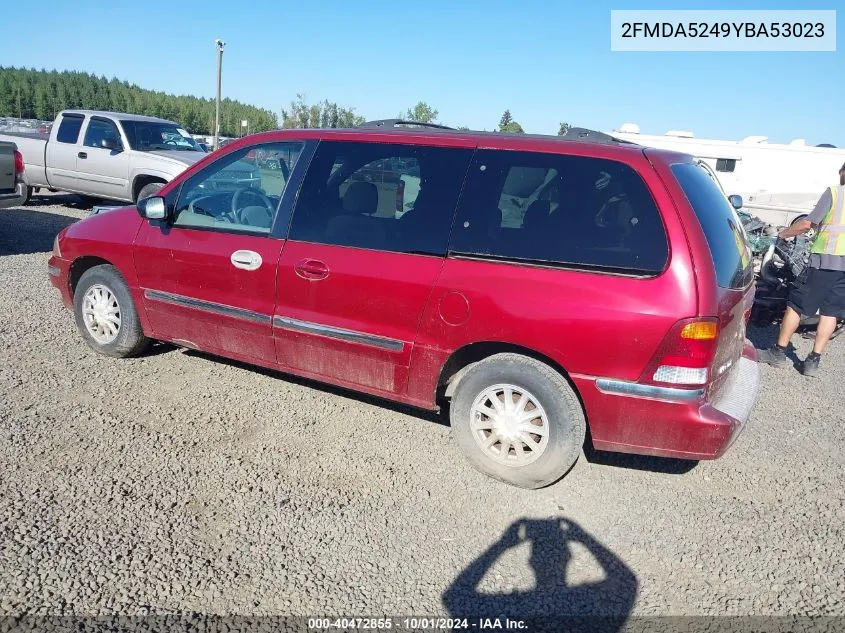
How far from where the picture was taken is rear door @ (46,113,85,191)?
12.1 metres

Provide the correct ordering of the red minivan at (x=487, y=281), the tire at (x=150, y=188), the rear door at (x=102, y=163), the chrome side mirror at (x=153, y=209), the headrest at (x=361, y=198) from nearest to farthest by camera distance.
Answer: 1. the red minivan at (x=487, y=281)
2. the headrest at (x=361, y=198)
3. the chrome side mirror at (x=153, y=209)
4. the tire at (x=150, y=188)
5. the rear door at (x=102, y=163)

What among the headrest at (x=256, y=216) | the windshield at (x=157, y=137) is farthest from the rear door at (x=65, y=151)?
the headrest at (x=256, y=216)

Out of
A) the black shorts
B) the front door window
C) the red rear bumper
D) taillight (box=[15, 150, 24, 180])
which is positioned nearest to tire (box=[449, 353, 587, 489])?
the red rear bumper

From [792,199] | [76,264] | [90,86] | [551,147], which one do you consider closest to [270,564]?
[551,147]

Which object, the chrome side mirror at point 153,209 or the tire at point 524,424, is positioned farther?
the chrome side mirror at point 153,209

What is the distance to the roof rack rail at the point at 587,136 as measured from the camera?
3723 mm

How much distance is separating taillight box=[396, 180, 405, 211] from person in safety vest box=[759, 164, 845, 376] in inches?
159

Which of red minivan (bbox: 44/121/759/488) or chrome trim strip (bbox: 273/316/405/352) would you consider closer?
Answer: red minivan (bbox: 44/121/759/488)

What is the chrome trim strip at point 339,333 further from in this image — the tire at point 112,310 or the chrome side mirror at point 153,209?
the tire at point 112,310

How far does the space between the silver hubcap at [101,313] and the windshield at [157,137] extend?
7419mm

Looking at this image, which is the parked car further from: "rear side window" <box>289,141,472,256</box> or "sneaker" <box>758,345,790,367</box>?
"sneaker" <box>758,345,790,367</box>

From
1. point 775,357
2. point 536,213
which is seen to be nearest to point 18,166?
point 536,213

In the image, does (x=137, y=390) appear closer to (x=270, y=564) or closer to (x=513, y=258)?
(x=270, y=564)

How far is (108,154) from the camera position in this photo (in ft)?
38.1
